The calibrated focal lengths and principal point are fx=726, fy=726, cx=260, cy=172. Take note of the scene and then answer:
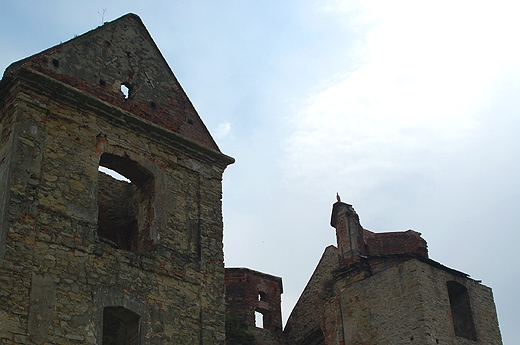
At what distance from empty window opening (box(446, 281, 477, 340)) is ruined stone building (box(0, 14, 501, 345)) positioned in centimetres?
3

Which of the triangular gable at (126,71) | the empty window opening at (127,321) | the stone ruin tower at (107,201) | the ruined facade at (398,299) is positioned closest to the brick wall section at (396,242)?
the ruined facade at (398,299)

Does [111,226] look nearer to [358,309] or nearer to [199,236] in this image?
[199,236]

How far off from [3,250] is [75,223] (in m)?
1.26

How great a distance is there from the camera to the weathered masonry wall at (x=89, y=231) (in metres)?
9.90

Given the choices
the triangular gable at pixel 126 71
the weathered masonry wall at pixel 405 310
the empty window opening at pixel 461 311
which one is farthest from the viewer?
the empty window opening at pixel 461 311

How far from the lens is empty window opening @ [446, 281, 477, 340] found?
15.3 m

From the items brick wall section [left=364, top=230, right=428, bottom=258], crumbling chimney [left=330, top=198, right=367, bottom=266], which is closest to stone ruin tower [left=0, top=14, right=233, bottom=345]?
crumbling chimney [left=330, top=198, right=367, bottom=266]

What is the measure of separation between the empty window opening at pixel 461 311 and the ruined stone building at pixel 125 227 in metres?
0.03

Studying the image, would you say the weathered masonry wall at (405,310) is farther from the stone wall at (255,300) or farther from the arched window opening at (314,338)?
the stone wall at (255,300)

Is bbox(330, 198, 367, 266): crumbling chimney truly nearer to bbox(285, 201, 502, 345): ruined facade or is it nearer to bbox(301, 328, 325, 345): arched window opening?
bbox(285, 201, 502, 345): ruined facade

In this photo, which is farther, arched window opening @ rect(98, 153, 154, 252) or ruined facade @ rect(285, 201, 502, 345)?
ruined facade @ rect(285, 201, 502, 345)

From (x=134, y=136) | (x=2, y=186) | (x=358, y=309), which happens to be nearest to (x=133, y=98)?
(x=134, y=136)

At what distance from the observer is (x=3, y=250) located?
9758mm

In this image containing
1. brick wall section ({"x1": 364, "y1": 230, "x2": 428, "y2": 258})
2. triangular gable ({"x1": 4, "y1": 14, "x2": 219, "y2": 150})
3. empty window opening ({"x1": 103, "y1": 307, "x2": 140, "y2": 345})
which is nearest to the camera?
empty window opening ({"x1": 103, "y1": 307, "x2": 140, "y2": 345})
